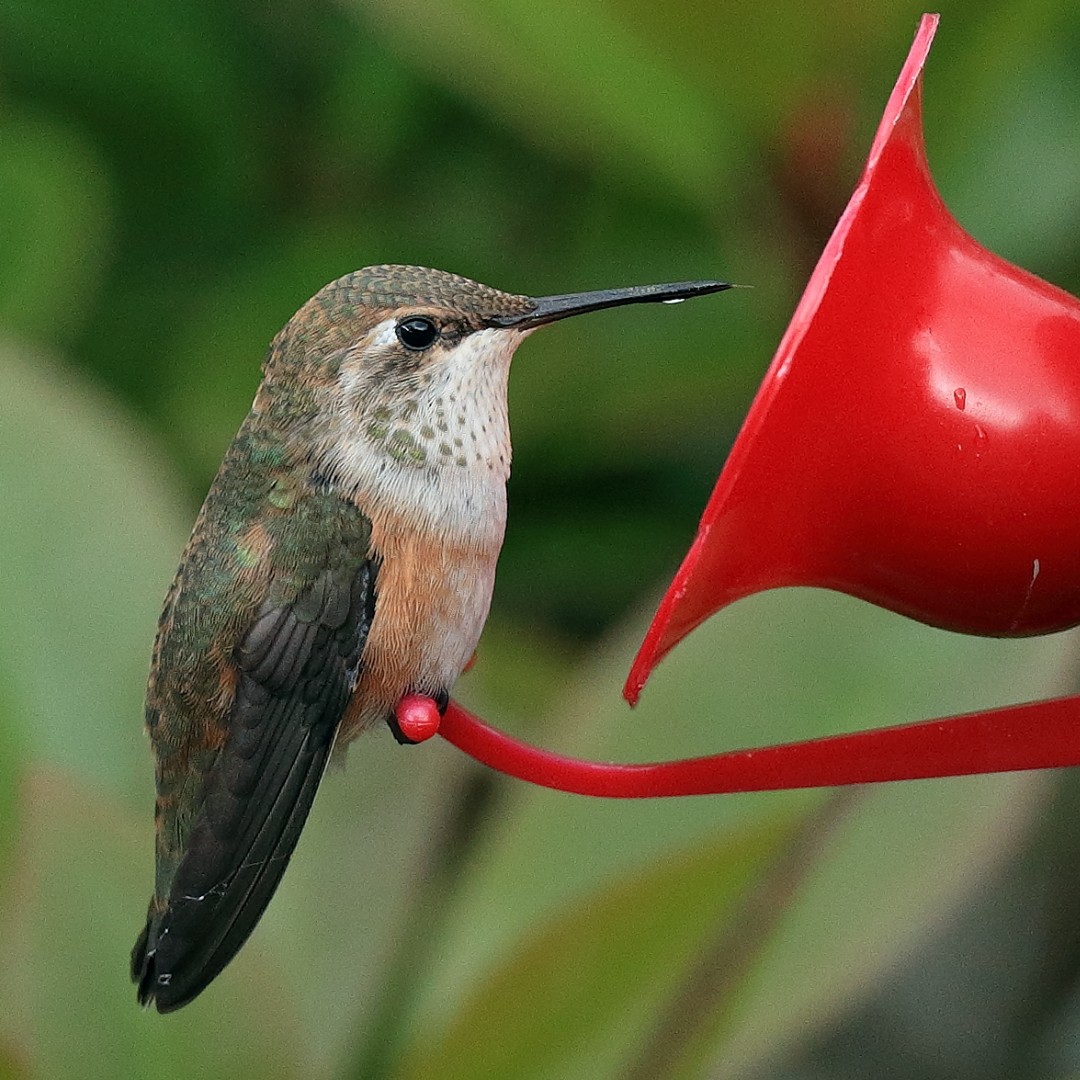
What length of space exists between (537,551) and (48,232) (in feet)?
2.26

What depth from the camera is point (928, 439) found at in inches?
35.3

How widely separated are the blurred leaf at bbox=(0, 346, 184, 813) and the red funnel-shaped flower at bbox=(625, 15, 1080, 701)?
2.41 feet

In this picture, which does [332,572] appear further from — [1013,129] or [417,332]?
[1013,129]

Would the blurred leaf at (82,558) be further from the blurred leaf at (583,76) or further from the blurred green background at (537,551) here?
the blurred leaf at (583,76)

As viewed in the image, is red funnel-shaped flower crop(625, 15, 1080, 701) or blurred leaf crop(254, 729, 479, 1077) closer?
red funnel-shaped flower crop(625, 15, 1080, 701)

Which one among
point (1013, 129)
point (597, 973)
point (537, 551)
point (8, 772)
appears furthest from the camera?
point (537, 551)

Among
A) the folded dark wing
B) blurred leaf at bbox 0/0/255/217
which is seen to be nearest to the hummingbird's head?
the folded dark wing

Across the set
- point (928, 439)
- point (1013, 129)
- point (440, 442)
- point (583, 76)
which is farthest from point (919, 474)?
point (1013, 129)

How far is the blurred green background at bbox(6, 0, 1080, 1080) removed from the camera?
48.0 inches

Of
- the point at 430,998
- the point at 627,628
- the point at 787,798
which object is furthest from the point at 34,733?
the point at 787,798

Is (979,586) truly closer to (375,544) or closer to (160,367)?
(375,544)

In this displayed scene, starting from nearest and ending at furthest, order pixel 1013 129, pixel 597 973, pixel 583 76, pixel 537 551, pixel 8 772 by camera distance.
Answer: pixel 597 973 → pixel 8 772 → pixel 583 76 → pixel 1013 129 → pixel 537 551

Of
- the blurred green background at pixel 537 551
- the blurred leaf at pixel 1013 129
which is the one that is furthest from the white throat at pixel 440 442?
the blurred leaf at pixel 1013 129

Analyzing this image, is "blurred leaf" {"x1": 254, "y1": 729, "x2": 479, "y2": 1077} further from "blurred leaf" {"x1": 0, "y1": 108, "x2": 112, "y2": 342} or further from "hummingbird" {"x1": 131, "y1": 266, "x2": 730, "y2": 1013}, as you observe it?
"blurred leaf" {"x1": 0, "y1": 108, "x2": 112, "y2": 342}
